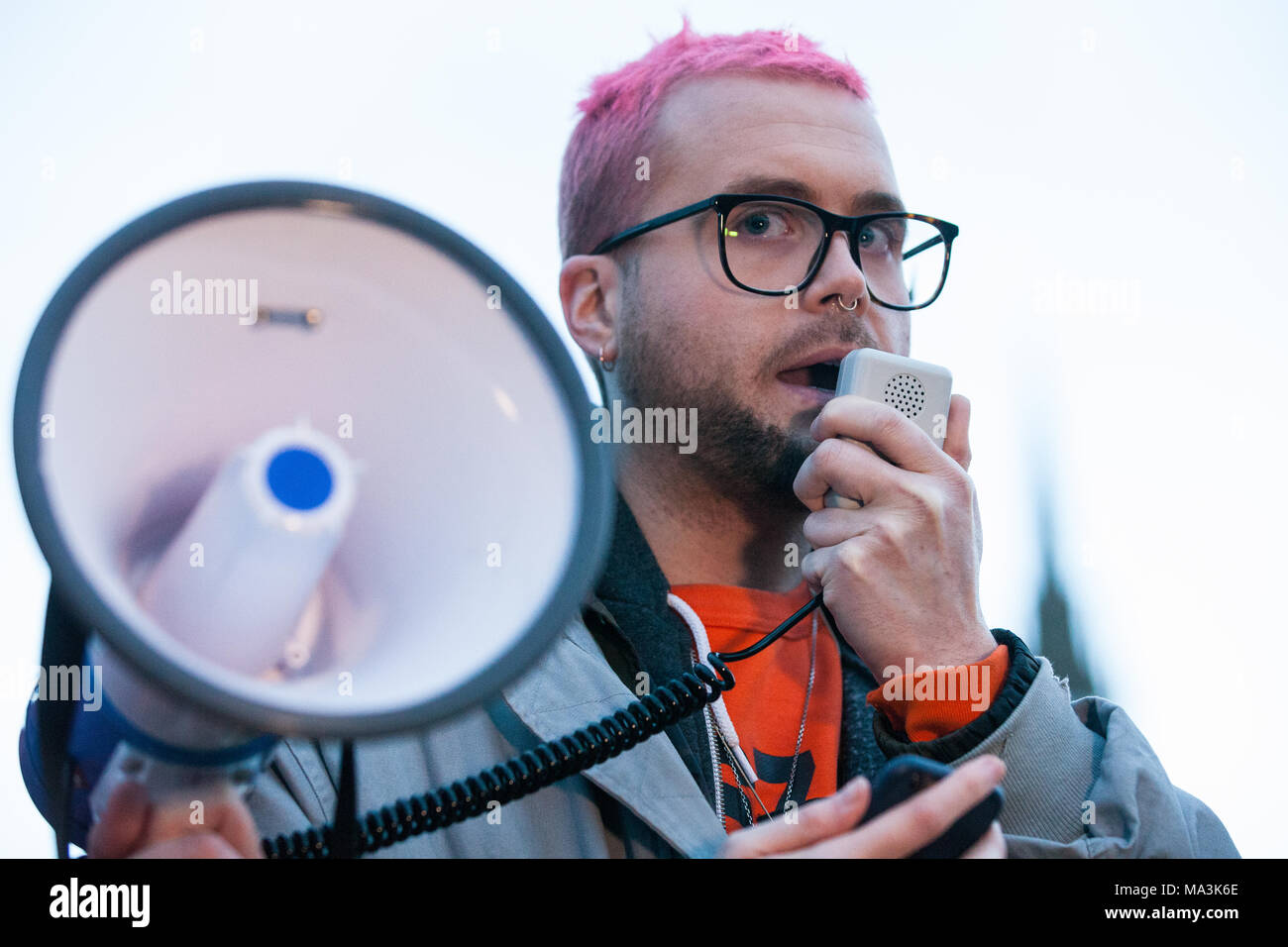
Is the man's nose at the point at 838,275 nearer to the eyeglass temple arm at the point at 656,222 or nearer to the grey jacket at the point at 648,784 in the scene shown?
the eyeglass temple arm at the point at 656,222

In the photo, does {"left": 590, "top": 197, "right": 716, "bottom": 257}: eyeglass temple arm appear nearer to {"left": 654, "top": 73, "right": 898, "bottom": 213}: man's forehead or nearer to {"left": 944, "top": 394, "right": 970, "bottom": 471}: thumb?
{"left": 654, "top": 73, "right": 898, "bottom": 213}: man's forehead

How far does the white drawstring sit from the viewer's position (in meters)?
1.64

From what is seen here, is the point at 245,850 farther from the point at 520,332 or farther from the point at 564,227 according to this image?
the point at 564,227

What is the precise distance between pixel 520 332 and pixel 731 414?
100 cm

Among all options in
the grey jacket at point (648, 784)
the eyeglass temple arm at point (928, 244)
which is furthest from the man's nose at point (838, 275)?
the grey jacket at point (648, 784)

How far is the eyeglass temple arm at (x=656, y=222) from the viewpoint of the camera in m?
1.97

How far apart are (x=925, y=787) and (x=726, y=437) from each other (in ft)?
3.23

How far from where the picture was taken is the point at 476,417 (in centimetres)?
98

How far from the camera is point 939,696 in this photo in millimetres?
1504

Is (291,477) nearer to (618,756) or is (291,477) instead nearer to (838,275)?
(618,756)

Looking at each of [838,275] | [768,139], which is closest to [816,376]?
[838,275]

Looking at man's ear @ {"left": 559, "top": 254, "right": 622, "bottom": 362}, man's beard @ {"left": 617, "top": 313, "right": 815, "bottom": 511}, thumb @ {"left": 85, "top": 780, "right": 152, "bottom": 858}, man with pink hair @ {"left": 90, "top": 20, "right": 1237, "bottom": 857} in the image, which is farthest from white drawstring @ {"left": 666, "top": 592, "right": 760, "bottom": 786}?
thumb @ {"left": 85, "top": 780, "right": 152, "bottom": 858}

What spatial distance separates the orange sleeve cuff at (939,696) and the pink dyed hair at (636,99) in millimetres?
1071
